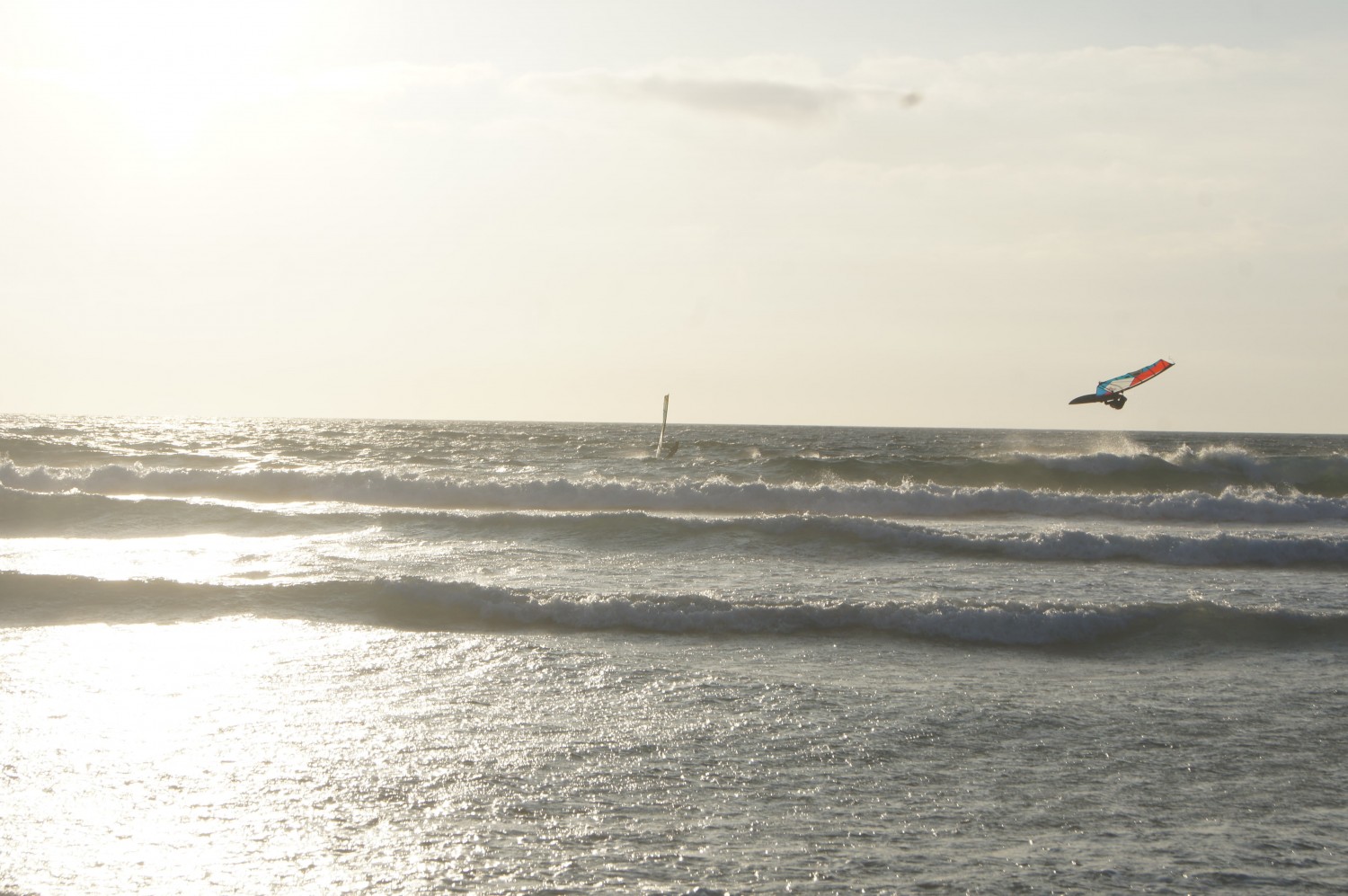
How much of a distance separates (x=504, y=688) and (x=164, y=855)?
3324 mm

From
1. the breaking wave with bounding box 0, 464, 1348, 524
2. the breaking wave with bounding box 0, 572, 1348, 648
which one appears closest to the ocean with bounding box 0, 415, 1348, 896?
the breaking wave with bounding box 0, 572, 1348, 648

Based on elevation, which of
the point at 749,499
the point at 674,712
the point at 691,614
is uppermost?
the point at 749,499

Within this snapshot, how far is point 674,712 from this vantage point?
735cm

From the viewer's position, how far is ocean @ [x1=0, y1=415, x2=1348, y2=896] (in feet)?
16.1

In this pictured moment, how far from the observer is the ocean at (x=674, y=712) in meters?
4.91

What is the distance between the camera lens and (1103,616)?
1078cm

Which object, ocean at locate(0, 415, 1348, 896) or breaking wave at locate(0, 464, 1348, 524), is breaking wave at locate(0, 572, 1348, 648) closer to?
ocean at locate(0, 415, 1348, 896)

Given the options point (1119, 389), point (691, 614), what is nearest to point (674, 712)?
point (691, 614)

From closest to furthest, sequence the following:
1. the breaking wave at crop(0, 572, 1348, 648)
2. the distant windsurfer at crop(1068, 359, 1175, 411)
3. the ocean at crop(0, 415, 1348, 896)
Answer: the ocean at crop(0, 415, 1348, 896) < the breaking wave at crop(0, 572, 1348, 648) < the distant windsurfer at crop(1068, 359, 1175, 411)

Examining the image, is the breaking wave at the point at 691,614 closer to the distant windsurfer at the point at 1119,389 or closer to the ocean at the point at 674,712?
the ocean at the point at 674,712

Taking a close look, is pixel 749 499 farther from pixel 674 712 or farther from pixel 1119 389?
pixel 674 712

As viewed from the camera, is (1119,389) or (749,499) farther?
(749,499)

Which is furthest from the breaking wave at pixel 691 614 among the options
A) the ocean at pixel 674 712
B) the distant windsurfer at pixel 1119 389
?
the distant windsurfer at pixel 1119 389

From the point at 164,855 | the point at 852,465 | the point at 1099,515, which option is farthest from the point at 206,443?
the point at 164,855
